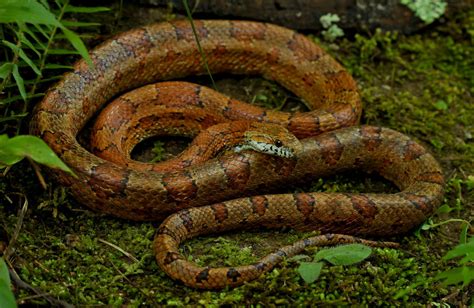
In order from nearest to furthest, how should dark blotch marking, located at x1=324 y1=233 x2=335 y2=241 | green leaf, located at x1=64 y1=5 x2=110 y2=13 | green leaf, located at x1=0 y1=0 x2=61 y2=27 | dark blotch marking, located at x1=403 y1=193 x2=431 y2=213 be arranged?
green leaf, located at x1=0 y1=0 x2=61 y2=27, dark blotch marking, located at x1=324 y1=233 x2=335 y2=241, green leaf, located at x1=64 y1=5 x2=110 y2=13, dark blotch marking, located at x1=403 y1=193 x2=431 y2=213

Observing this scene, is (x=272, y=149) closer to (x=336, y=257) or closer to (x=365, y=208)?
(x=365, y=208)

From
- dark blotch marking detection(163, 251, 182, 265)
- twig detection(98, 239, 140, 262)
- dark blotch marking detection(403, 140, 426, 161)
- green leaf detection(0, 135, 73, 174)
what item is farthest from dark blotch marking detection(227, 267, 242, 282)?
dark blotch marking detection(403, 140, 426, 161)

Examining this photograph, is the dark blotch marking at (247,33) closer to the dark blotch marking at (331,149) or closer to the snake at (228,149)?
the snake at (228,149)

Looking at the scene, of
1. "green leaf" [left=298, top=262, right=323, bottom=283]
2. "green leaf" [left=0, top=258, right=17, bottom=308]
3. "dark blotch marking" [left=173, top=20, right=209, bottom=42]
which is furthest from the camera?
"dark blotch marking" [left=173, top=20, right=209, bottom=42]

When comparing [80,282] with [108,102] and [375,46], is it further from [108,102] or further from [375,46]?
[375,46]

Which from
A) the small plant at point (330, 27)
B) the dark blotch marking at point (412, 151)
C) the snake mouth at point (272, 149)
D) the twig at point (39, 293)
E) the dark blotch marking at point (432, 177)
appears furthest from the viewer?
the small plant at point (330, 27)

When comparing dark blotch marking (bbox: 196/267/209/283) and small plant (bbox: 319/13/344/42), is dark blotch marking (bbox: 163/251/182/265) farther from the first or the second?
small plant (bbox: 319/13/344/42)

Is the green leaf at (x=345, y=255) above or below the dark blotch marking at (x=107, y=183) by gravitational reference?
below

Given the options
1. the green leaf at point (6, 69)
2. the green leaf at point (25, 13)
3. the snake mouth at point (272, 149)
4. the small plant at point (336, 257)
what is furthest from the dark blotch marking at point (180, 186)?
the green leaf at point (25, 13)
